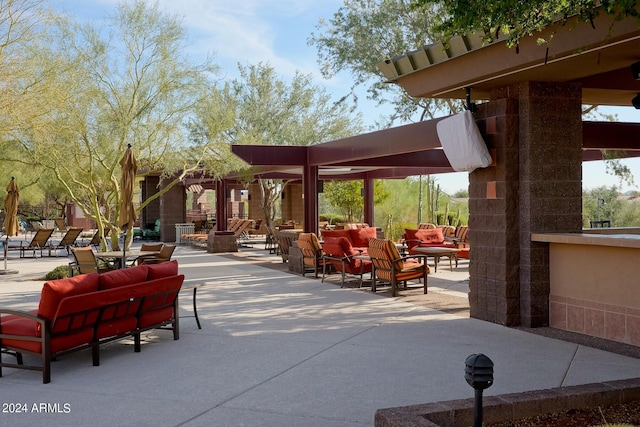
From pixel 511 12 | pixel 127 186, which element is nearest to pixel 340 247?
pixel 127 186

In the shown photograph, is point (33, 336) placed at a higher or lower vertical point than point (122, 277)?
lower

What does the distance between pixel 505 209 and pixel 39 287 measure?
892 cm

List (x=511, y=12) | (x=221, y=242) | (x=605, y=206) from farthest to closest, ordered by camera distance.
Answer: (x=605, y=206)
(x=221, y=242)
(x=511, y=12)

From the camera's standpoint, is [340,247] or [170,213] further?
[170,213]

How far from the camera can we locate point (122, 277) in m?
6.59

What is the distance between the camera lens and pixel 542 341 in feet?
23.6

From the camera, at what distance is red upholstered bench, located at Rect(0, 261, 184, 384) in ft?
18.8

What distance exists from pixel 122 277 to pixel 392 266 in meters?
5.37

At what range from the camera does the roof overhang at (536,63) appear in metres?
6.22

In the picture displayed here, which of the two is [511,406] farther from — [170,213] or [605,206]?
[605,206]

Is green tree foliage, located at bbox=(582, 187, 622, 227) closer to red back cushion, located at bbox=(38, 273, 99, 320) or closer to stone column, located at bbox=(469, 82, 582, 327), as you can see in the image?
stone column, located at bbox=(469, 82, 582, 327)

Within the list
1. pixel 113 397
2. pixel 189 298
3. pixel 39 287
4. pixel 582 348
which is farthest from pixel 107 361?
pixel 39 287

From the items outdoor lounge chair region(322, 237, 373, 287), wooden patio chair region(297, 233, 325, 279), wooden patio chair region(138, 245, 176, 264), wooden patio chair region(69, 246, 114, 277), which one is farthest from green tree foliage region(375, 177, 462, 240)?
wooden patio chair region(69, 246, 114, 277)

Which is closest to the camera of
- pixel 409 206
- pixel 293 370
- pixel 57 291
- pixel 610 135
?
pixel 57 291
